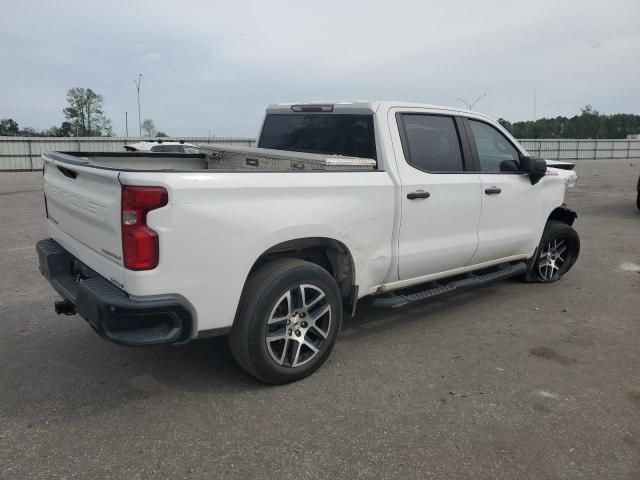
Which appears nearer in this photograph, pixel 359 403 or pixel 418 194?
pixel 359 403

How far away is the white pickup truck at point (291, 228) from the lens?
2.89 metres

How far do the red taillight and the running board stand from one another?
1884 millimetres

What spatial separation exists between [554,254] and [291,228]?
3.90 metres

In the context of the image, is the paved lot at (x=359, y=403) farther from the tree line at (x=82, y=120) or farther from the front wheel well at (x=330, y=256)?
the tree line at (x=82, y=120)

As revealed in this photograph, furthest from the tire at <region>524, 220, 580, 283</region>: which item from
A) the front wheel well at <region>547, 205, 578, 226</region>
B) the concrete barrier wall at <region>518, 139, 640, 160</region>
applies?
the concrete barrier wall at <region>518, 139, 640, 160</region>

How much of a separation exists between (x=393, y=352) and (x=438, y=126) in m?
1.91

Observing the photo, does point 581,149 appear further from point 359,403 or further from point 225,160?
point 359,403

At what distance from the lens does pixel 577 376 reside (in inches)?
147

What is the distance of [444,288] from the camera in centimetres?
459

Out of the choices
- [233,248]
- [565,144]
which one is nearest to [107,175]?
[233,248]

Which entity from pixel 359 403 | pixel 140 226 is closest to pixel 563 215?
pixel 359 403

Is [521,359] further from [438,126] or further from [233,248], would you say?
[233,248]

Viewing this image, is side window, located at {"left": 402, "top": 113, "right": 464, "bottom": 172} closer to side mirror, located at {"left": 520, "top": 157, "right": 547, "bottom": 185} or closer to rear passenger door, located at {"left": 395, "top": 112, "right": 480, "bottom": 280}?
rear passenger door, located at {"left": 395, "top": 112, "right": 480, "bottom": 280}

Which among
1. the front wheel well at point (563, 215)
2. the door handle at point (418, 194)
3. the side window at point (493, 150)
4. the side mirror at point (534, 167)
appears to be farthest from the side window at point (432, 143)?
the front wheel well at point (563, 215)
